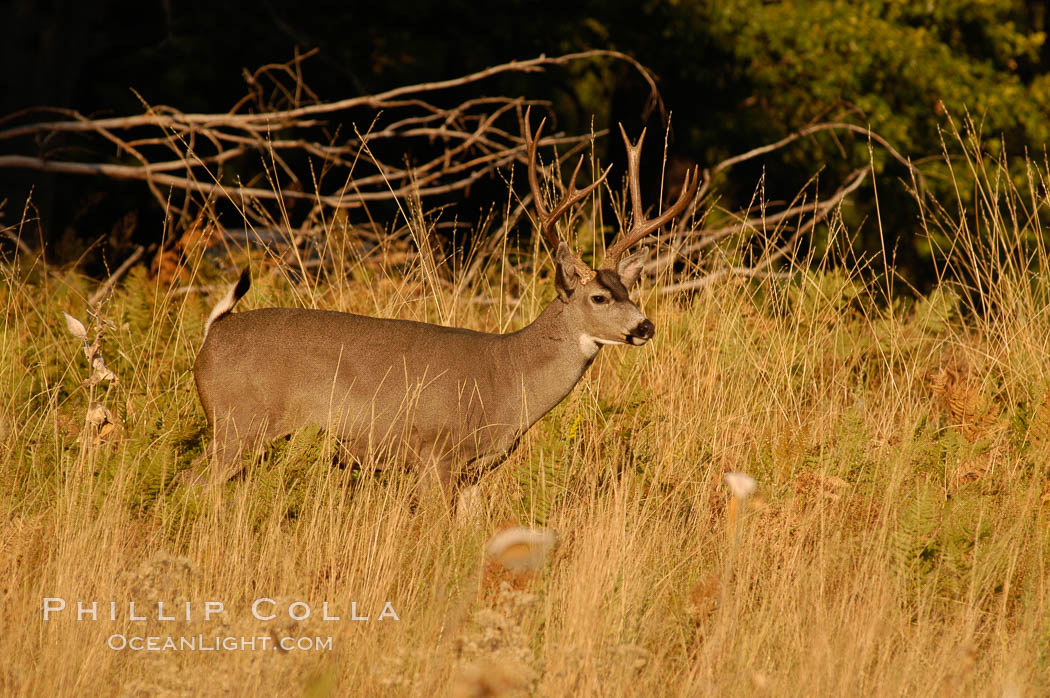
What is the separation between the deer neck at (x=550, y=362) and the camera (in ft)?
18.0

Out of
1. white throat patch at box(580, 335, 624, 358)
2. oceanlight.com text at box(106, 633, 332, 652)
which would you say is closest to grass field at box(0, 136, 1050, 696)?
oceanlight.com text at box(106, 633, 332, 652)

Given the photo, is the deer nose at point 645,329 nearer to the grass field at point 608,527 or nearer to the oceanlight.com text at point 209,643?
the grass field at point 608,527

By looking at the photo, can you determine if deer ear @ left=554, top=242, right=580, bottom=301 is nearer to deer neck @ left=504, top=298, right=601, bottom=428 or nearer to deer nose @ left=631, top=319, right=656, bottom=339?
deer neck @ left=504, top=298, right=601, bottom=428

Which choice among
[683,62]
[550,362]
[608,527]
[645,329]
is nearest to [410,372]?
[550,362]

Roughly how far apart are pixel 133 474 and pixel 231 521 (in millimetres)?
484

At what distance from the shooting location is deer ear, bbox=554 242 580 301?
216 inches

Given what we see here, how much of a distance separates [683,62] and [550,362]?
7401 millimetres

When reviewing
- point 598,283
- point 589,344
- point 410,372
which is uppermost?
point 598,283

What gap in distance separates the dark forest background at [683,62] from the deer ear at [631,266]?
628 cm

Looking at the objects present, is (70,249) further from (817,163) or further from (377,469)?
(817,163)

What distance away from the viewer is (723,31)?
12.0 m

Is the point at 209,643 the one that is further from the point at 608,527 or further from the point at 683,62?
the point at 683,62

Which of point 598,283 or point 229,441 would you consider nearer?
point 229,441

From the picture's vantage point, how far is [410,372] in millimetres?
5305
